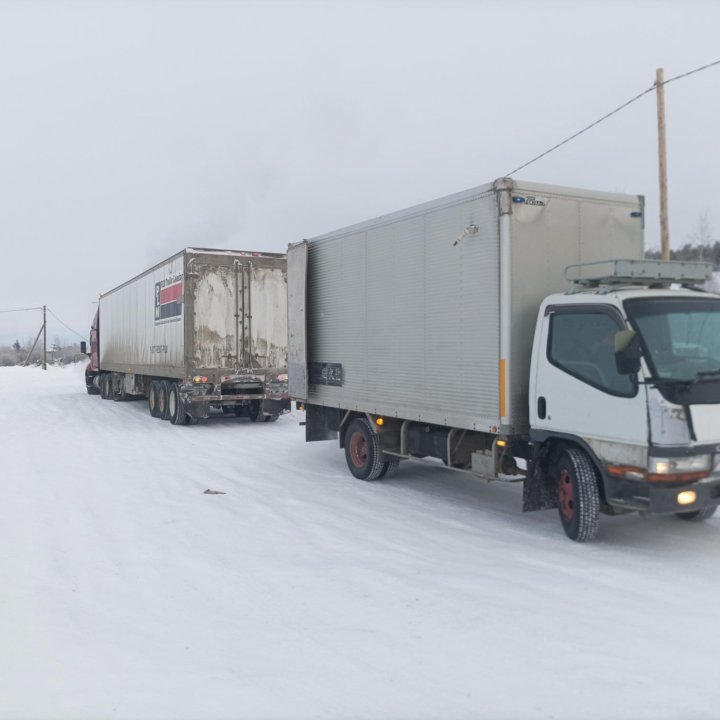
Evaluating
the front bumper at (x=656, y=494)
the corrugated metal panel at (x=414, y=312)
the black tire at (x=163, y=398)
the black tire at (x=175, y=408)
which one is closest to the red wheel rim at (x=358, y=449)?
the corrugated metal panel at (x=414, y=312)

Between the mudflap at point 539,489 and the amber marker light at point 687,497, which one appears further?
the mudflap at point 539,489

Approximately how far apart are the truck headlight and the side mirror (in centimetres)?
A: 79

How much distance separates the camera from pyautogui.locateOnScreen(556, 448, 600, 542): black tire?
262 inches

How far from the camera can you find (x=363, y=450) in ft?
34.3

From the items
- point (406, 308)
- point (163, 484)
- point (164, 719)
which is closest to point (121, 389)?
point (163, 484)

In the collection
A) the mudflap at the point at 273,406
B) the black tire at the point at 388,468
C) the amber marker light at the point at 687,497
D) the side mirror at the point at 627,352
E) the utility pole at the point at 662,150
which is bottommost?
the black tire at the point at 388,468

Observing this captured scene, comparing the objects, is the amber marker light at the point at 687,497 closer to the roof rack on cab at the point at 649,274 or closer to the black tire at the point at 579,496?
the black tire at the point at 579,496

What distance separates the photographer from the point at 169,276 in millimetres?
17625

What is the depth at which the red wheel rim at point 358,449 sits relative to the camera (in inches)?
412

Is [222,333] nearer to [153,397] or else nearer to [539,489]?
[153,397]

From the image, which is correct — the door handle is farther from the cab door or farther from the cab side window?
the cab side window

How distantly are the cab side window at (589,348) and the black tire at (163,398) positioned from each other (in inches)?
519

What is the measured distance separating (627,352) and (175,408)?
13469mm

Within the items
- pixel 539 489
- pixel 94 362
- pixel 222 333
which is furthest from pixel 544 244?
pixel 94 362
